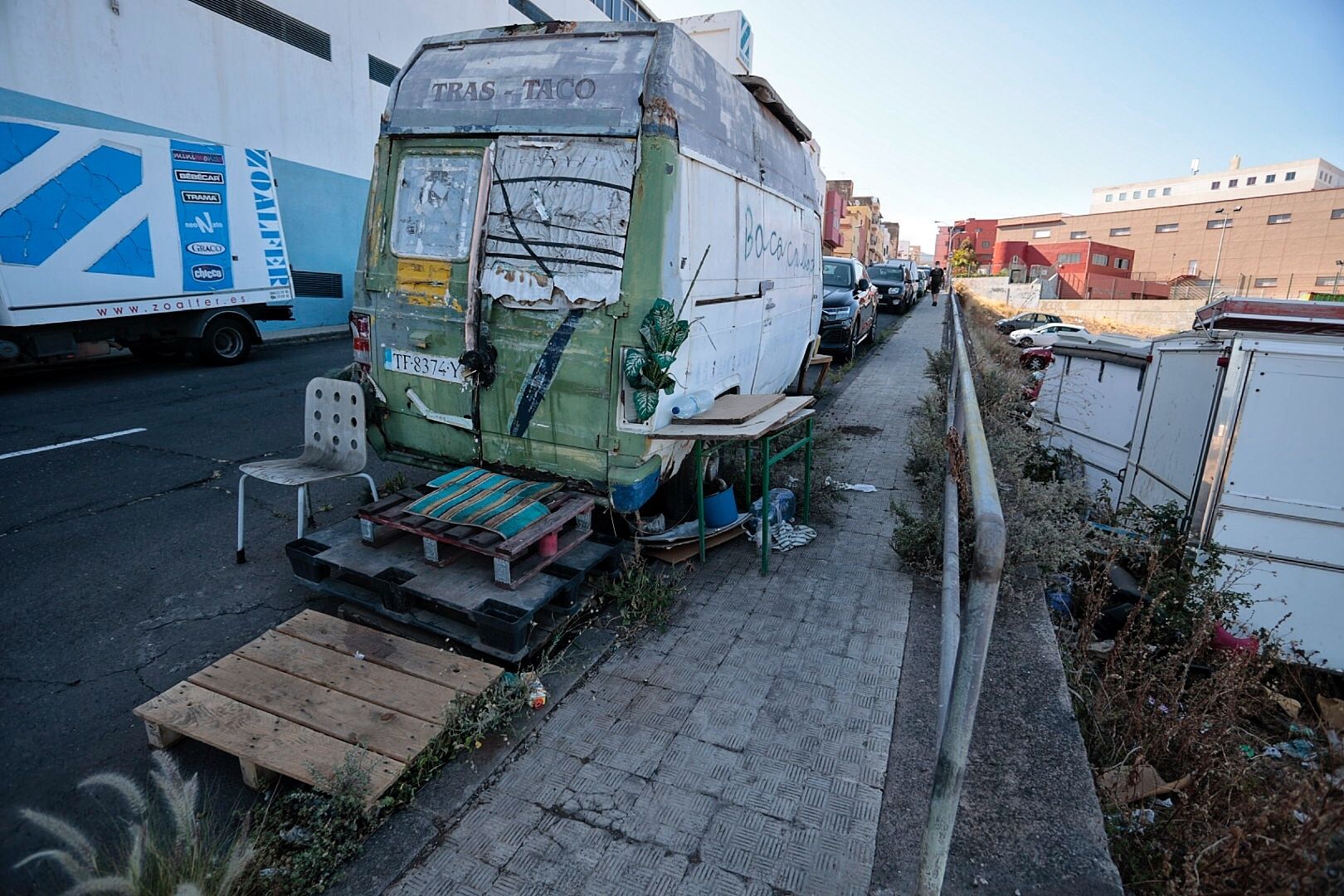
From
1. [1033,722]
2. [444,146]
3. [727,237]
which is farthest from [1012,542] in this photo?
[444,146]

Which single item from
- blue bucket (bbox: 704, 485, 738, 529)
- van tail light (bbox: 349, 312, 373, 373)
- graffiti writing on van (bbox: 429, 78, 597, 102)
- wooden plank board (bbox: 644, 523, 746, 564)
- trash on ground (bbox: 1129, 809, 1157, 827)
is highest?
graffiti writing on van (bbox: 429, 78, 597, 102)

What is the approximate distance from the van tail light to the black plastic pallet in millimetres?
1261

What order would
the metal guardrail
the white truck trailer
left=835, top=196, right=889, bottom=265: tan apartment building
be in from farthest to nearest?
left=835, top=196, right=889, bottom=265: tan apartment building < the white truck trailer < the metal guardrail

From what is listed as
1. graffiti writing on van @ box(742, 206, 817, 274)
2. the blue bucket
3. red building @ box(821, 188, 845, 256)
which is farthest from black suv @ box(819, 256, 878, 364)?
red building @ box(821, 188, 845, 256)

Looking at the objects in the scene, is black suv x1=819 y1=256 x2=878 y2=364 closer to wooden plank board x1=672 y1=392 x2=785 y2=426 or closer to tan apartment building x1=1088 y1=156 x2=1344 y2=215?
wooden plank board x1=672 y1=392 x2=785 y2=426

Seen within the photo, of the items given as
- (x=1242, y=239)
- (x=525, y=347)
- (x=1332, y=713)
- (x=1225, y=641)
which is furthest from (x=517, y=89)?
(x=1242, y=239)

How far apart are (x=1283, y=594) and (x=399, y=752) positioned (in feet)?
19.6

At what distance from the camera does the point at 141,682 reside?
333 cm

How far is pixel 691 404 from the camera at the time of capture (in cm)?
442

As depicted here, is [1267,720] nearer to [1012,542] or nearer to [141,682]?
[1012,542]

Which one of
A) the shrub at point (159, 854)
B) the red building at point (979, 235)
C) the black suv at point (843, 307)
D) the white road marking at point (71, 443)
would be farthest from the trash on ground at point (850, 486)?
the red building at point (979, 235)

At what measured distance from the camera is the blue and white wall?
11062 millimetres

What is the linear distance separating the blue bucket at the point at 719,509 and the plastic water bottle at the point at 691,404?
2.52 feet

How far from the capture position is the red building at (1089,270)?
190 ft
